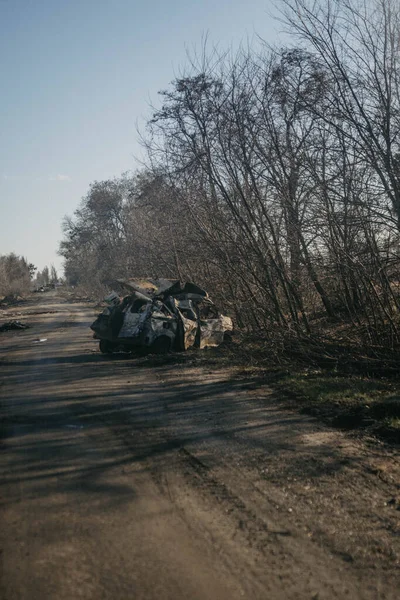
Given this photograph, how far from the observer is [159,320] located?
1504 cm

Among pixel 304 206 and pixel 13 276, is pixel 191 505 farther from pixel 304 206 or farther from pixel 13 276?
pixel 13 276

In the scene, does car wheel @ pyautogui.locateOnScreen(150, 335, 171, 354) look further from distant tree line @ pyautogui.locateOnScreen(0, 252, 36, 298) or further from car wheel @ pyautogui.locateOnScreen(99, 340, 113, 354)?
distant tree line @ pyautogui.locateOnScreen(0, 252, 36, 298)

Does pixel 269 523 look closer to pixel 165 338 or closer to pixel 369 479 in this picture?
pixel 369 479

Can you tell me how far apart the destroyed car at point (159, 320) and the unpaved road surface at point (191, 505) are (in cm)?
626

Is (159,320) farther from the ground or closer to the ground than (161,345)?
farther from the ground

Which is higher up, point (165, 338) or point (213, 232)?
point (213, 232)

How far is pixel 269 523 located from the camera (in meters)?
4.20

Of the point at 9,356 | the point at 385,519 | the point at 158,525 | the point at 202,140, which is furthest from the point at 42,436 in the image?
the point at 202,140

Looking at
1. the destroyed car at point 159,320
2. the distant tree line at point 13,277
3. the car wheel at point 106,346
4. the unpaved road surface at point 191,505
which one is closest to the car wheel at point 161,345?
the destroyed car at point 159,320

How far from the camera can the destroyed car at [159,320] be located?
48.9 ft

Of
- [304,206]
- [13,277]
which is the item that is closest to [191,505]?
[304,206]

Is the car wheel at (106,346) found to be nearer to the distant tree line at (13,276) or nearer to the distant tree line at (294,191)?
the distant tree line at (294,191)

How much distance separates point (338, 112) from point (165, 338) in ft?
23.1

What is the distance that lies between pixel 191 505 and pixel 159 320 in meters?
10.6
